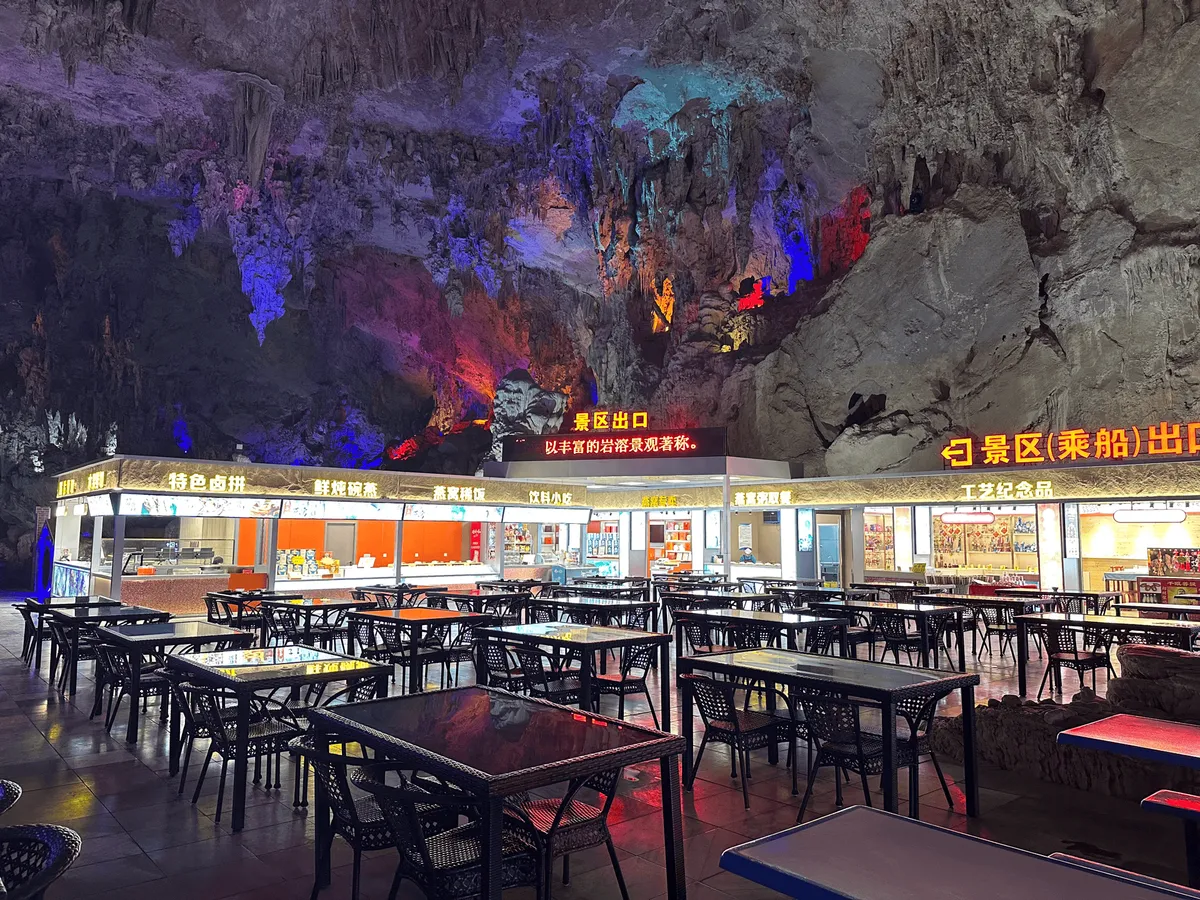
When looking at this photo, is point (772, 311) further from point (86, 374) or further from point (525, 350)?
point (86, 374)

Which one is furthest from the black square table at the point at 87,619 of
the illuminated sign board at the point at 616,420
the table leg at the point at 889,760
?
the illuminated sign board at the point at 616,420

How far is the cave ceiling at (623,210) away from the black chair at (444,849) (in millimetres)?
16490

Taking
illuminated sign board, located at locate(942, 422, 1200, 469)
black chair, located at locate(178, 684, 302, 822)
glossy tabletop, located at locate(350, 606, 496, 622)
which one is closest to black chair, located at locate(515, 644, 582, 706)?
glossy tabletop, located at locate(350, 606, 496, 622)

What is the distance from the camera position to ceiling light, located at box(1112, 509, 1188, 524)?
1277 centimetres

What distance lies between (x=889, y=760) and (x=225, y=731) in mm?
3506

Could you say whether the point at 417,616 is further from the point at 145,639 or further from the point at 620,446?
the point at 620,446

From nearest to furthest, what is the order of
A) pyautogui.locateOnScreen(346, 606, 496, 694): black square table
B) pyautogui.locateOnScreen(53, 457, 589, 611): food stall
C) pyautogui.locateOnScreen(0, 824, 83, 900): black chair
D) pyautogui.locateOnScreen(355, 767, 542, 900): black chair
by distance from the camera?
1. pyautogui.locateOnScreen(0, 824, 83, 900): black chair
2. pyautogui.locateOnScreen(355, 767, 542, 900): black chair
3. pyautogui.locateOnScreen(346, 606, 496, 694): black square table
4. pyautogui.locateOnScreen(53, 457, 589, 611): food stall

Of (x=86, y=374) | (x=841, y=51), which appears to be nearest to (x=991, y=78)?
(x=841, y=51)

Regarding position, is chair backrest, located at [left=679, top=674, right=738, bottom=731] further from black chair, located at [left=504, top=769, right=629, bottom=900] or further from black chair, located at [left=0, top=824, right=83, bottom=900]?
black chair, located at [left=0, top=824, right=83, bottom=900]

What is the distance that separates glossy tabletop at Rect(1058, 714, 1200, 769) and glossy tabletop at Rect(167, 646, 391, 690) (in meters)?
3.52

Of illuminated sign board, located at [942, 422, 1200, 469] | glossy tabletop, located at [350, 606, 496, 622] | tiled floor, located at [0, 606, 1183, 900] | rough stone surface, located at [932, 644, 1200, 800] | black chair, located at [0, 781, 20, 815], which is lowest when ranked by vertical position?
tiled floor, located at [0, 606, 1183, 900]

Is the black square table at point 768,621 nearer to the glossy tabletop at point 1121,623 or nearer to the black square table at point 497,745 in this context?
the glossy tabletop at point 1121,623

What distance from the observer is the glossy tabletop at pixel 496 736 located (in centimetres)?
253

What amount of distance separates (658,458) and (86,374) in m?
21.6
